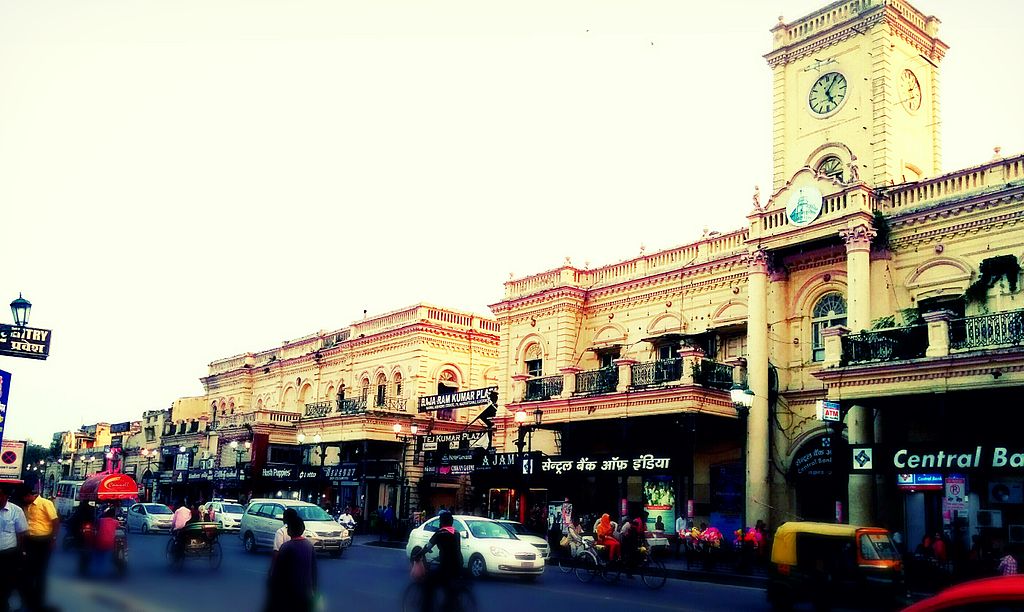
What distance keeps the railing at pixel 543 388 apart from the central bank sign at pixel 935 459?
39.8 feet

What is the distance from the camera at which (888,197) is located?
→ 27.7 m

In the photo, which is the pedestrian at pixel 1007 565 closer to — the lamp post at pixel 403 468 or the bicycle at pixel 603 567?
the bicycle at pixel 603 567

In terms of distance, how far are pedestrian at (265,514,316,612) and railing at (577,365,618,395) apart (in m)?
23.1

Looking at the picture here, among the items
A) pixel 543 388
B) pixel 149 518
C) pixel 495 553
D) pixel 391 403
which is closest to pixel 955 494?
pixel 495 553

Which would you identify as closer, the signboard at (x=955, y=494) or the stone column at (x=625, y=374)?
the signboard at (x=955, y=494)

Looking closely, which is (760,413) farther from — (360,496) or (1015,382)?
(360,496)

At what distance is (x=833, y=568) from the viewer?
17359 millimetres

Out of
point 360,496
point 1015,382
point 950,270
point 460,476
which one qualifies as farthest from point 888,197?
point 360,496

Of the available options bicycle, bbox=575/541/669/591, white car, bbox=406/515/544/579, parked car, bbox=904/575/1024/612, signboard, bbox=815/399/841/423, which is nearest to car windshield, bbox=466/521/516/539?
white car, bbox=406/515/544/579

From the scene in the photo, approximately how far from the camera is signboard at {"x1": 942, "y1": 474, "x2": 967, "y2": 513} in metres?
24.5

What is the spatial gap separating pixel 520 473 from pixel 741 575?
11.0 metres

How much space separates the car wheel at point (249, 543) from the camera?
27.3m

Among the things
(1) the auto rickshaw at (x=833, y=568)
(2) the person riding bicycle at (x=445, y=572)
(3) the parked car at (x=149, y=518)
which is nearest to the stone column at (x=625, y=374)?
(1) the auto rickshaw at (x=833, y=568)

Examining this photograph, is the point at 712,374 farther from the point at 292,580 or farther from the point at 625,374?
the point at 292,580
